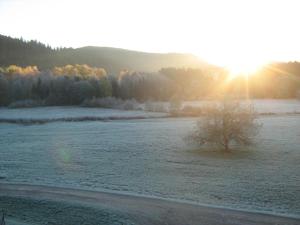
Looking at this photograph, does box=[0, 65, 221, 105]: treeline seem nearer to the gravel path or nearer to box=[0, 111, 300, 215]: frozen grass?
box=[0, 111, 300, 215]: frozen grass

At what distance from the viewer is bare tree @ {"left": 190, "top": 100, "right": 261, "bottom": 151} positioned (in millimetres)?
39219

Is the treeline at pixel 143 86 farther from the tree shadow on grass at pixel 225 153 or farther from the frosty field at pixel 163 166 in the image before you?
the tree shadow on grass at pixel 225 153

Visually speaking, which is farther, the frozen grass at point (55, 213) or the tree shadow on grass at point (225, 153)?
the tree shadow on grass at point (225, 153)

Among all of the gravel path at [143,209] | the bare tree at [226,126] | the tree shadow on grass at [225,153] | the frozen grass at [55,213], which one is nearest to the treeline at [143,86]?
the bare tree at [226,126]

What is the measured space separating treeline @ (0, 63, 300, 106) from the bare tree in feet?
203

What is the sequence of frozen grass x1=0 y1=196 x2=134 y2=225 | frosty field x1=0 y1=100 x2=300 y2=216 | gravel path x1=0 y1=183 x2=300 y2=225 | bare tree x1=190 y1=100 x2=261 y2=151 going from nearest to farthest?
→ gravel path x1=0 y1=183 x2=300 y2=225
frozen grass x1=0 y1=196 x2=134 y2=225
frosty field x1=0 y1=100 x2=300 y2=216
bare tree x1=190 y1=100 x2=261 y2=151

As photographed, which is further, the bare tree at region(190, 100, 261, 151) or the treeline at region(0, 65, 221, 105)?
the treeline at region(0, 65, 221, 105)

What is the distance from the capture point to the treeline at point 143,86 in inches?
4134

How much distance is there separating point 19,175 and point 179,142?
1857 cm

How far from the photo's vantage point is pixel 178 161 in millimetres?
33562

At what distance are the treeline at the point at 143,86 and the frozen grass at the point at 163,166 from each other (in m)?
55.4

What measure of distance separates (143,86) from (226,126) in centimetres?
7830

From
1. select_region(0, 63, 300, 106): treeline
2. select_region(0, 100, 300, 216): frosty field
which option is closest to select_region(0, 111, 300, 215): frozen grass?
select_region(0, 100, 300, 216): frosty field

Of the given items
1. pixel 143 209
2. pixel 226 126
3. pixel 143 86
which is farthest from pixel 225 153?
pixel 143 86
